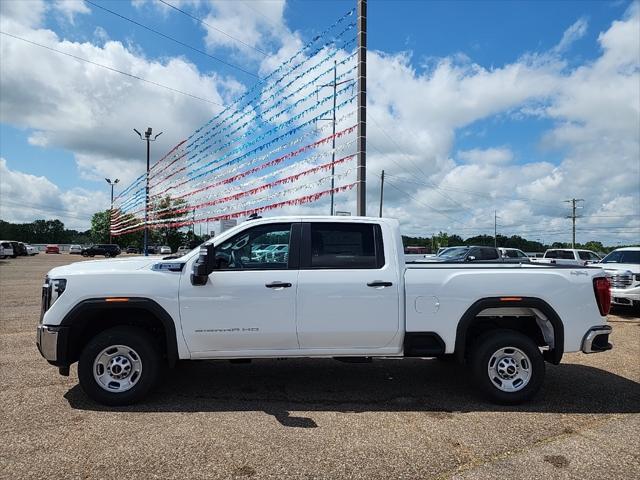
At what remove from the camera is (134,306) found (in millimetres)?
4945

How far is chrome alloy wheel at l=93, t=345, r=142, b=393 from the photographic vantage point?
4957 mm

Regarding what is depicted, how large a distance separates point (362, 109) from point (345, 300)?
6.29m

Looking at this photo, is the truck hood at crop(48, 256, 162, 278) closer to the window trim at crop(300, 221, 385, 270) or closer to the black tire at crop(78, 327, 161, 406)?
the black tire at crop(78, 327, 161, 406)

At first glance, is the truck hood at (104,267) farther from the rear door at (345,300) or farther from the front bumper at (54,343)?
the rear door at (345,300)

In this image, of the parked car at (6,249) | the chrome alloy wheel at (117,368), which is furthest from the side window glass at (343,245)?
the parked car at (6,249)

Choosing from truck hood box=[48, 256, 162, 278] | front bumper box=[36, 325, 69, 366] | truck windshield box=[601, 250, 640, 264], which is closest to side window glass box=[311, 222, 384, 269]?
truck hood box=[48, 256, 162, 278]

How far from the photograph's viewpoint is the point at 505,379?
521 cm

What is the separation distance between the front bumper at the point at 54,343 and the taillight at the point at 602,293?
5350mm

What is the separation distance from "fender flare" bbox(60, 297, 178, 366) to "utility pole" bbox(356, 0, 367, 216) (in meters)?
6.00

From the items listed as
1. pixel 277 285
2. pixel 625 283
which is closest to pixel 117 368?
pixel 277 285

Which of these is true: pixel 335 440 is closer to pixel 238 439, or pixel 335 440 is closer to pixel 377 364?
pixel 238 439

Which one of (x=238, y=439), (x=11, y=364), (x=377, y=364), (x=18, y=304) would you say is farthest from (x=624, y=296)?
(x=18, y=304)

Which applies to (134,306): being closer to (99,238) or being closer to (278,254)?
(278,254)

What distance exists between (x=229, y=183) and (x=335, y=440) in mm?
9926
